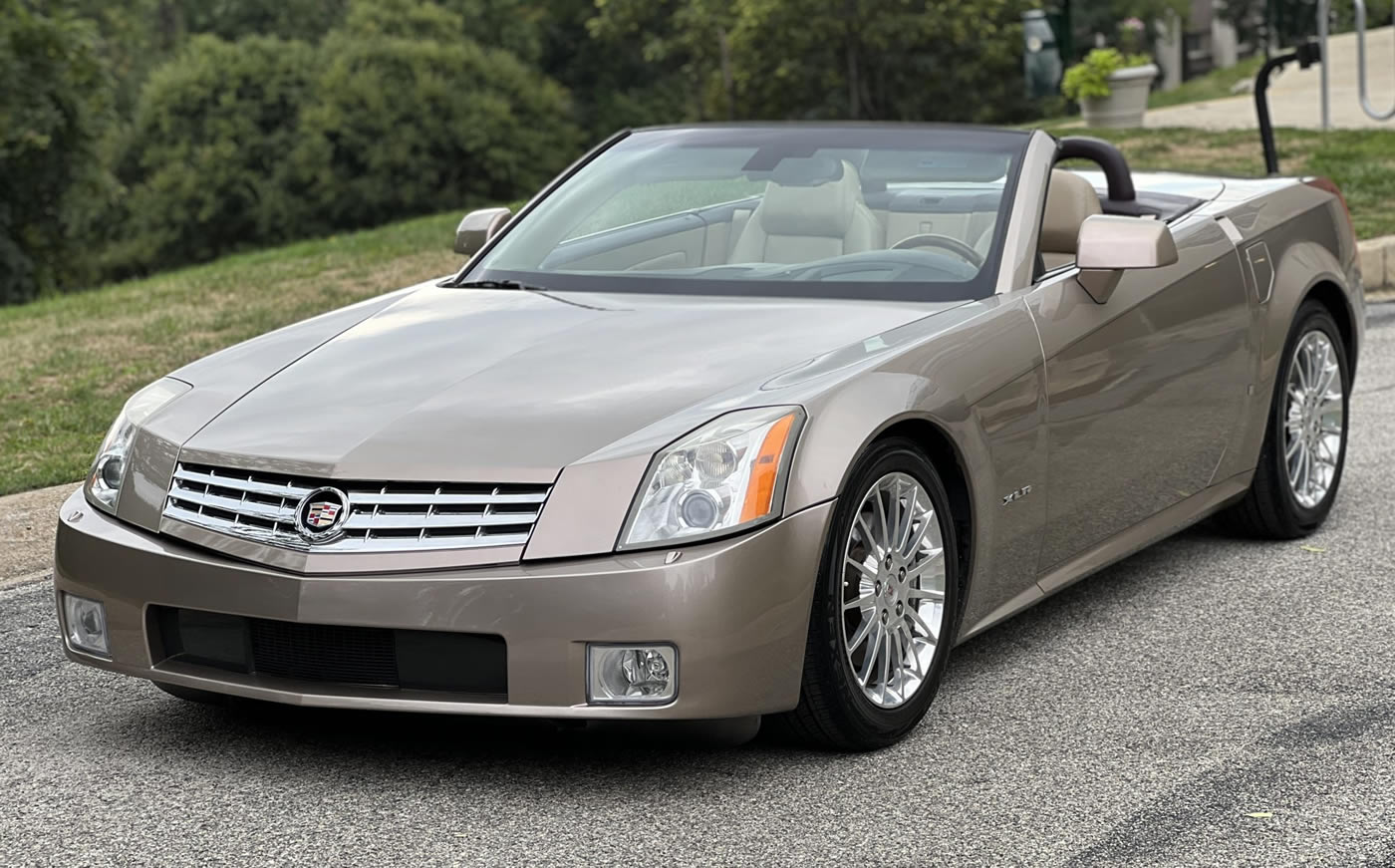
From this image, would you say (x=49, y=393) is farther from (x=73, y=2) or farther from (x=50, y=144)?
(x=73, y=2)

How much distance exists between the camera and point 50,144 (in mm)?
34750

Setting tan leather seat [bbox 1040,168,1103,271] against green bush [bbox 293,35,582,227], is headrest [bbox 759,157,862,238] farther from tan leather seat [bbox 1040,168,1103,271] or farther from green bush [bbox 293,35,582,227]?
green bush [bbox 293,35,582,227]

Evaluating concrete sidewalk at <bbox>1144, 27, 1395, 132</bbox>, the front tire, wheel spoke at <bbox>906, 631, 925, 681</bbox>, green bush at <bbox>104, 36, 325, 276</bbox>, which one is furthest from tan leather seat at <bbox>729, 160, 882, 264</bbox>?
green bush at <bbox>104, 36, 325, 276</bbox>

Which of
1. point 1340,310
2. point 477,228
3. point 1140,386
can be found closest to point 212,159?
point 477,228

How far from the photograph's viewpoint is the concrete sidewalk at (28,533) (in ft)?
20.6

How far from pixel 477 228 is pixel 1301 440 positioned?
8.97 feet

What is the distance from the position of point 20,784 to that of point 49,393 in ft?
17.5

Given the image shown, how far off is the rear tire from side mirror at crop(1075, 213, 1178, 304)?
50.2 inches

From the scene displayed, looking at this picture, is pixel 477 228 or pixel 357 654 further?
pixel 477 228

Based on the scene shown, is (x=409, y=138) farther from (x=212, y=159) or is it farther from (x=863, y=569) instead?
(x=863, y=569)

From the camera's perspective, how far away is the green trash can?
27938 mm

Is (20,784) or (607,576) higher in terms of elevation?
(607,576)

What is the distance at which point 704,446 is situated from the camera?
397cm

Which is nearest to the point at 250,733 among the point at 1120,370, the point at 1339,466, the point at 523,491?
the point at 523,491
